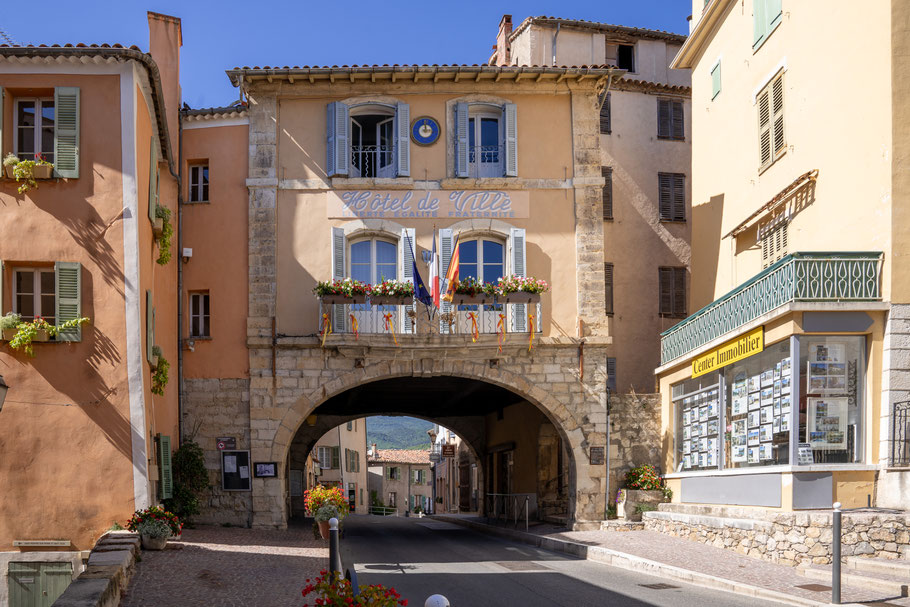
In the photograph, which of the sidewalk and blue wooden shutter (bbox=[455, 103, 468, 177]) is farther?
blue wooden shutter (bbox=[455, 103, 468, 177])

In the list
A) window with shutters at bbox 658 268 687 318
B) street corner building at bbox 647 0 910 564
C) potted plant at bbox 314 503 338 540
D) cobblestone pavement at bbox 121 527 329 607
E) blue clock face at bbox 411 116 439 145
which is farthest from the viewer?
window with shutters at bbox 658 268 687 318

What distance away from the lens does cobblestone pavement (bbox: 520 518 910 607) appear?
1111 centimetres

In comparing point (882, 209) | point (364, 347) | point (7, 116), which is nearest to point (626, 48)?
point (364, 347)

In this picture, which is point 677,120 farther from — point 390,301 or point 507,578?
point 507,578

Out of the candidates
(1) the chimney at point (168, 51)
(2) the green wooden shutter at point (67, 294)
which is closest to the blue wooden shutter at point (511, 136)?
(1) the chimney at point (168, 51)

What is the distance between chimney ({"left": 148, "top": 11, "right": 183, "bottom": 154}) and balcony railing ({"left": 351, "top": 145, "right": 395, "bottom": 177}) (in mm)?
3854

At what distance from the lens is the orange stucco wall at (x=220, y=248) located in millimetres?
21484

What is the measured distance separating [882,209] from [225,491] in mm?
13659

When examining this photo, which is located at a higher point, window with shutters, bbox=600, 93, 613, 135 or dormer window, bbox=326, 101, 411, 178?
window with shutters, bbox=600, 93, 613, 135

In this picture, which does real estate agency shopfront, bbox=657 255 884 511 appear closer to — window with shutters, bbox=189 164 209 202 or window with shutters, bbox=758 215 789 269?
window with shutters, bbox=758 215 789 269

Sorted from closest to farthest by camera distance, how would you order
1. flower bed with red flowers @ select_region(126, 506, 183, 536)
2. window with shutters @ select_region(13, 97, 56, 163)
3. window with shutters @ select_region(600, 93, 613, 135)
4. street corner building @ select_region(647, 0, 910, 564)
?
street corner building @ select_region(647, 0, 910, 564) → flower bed with red flowers @ select_region(126, 506, 183, 536) → window with shutters @ select_region(13, 97, 56, 163) → window with shutters @ select_region(600, 93, 613, 135)

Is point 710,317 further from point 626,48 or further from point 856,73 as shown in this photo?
point 626,48

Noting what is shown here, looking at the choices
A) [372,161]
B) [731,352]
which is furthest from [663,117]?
[731,352]

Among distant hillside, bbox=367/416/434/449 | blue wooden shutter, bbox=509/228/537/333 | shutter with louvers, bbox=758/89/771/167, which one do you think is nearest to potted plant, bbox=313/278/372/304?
blue wooden shutter, bbox=509/228/537/333
